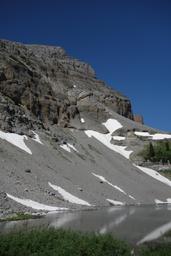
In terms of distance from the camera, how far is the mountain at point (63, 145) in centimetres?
5556

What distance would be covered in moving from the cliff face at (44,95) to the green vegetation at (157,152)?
20.3 m

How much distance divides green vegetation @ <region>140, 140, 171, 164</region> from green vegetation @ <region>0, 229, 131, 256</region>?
98.0 m

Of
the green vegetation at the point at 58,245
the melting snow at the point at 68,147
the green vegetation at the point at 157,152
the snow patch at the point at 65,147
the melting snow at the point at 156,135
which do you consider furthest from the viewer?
the melting snow at the point at 156,135

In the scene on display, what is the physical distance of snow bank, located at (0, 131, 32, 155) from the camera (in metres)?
71.6

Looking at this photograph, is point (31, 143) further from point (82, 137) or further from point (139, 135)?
point (139, 135)

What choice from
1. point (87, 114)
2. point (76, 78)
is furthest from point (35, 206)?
point (76, 78)

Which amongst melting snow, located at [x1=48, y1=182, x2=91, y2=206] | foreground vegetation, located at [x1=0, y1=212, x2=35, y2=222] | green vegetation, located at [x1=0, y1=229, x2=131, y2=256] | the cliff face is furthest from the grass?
green vegetation, located at [x1=0, y1=229, x2=131, y2=256]

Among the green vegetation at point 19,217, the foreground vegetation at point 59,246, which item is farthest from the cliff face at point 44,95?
the foreground vegetation at point 59,246

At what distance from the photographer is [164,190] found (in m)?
87.1

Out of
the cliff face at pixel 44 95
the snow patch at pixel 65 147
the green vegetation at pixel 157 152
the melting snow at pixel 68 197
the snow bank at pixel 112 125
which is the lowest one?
the melting snow at pixel 68 197

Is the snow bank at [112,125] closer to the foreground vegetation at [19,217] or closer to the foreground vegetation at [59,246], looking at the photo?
the foreground vegetation at [19,217]

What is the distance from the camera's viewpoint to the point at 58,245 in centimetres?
1642

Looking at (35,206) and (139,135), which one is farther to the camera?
(139,135)

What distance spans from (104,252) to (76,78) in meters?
146
